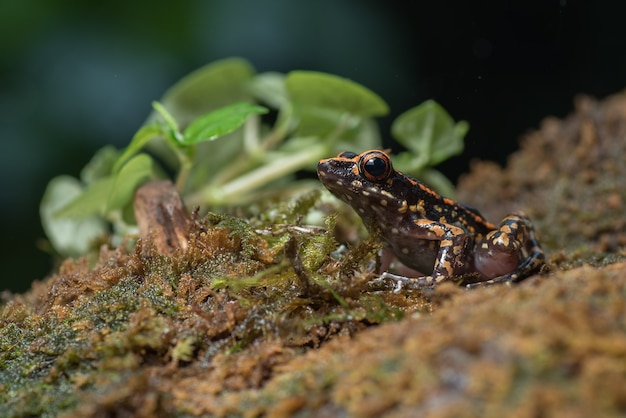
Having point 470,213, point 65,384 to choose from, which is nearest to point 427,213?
point 470,213

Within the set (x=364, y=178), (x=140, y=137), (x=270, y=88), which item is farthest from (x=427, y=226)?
(x=270, y=88)

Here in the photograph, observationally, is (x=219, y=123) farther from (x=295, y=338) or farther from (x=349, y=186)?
(x=295, y=338)

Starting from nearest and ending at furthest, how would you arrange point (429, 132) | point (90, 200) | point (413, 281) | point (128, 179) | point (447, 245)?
point (413, 281), point (447, 245), point (128, 179), point (90, 200), point (429, 132)

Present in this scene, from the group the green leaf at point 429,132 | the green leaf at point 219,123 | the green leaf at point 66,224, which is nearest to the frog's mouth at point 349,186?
the green leaf at point 219,123

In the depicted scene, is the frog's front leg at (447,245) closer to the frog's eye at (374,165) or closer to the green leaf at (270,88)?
the frog's eye at (374,165)

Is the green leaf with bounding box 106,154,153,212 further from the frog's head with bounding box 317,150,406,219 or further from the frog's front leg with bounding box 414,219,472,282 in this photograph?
the frog's front leg with bounding box 414,219,472,282

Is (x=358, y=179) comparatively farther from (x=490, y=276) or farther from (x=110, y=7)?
(x=110, y=7)

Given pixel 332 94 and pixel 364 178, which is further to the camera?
pixel 332 94
